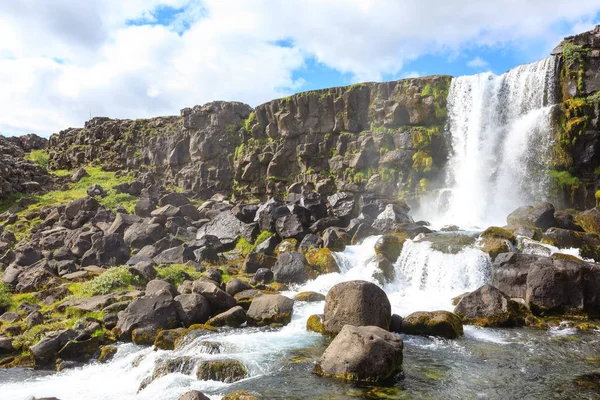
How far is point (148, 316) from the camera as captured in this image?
726 inches

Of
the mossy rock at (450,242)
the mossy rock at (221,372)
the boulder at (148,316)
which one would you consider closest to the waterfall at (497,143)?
the mossy rock at (450,242)

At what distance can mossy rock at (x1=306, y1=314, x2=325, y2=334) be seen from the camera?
18.0 m

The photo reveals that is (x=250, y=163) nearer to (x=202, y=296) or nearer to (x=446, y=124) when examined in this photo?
(x=446, y=124)

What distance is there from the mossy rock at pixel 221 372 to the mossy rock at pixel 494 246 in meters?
15.9

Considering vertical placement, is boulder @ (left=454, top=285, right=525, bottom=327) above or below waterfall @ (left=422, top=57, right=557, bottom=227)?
below

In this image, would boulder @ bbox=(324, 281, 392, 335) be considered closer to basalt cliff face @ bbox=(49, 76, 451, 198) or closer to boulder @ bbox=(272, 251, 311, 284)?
boulder @ bbox=(272, 251, 311, 284)

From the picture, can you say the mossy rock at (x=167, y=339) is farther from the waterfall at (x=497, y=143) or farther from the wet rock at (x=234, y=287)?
the waterfall at (x=497, y=143)

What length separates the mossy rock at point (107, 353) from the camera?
54.3 feet

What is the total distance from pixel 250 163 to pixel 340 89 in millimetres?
14176

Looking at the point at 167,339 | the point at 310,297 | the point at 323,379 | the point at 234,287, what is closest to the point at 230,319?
the point at 167,339

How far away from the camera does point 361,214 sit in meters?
36.4

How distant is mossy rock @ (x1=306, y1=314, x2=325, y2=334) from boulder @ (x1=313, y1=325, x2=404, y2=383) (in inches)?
158

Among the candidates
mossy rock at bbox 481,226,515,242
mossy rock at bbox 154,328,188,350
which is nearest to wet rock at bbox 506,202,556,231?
mossy rock at bbox 481,226,515,242

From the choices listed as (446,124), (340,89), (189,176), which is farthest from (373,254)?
(189,176)
